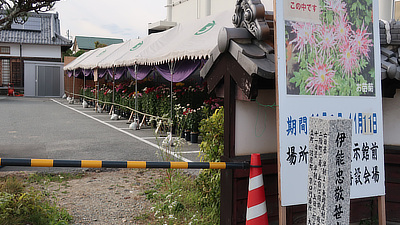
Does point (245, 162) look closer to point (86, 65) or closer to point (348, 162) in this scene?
point (348, 162)

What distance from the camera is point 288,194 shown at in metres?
2.79

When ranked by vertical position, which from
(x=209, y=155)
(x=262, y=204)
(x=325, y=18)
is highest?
(x=325, y=18)

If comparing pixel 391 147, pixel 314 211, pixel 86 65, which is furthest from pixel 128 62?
pixel 314 211

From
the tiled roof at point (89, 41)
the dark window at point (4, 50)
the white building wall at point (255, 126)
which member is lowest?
the white building wall at point (255, 126)

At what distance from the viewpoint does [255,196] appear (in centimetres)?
312

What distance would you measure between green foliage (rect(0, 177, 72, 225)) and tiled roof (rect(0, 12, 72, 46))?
105ft

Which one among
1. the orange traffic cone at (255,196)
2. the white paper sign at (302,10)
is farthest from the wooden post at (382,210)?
the white paper sign at (302,10)

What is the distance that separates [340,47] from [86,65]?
16.6m

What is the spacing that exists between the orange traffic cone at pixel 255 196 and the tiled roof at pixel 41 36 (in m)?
33.7

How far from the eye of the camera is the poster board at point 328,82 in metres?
2.78

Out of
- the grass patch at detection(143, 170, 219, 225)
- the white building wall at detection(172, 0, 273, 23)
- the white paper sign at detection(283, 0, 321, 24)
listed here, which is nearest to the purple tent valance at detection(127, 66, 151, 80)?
the grass patch at detection(143, 170, 219, 225)

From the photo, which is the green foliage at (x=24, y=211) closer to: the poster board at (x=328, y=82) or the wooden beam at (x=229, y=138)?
the wooden beam at (x=229, y=138)

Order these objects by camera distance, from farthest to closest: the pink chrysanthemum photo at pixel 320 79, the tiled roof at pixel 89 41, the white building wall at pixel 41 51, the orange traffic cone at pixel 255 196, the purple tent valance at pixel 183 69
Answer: the tiled roof at pixel 89 41 < the white building wall at pixel 41 51 < the purple tent valance at pixel 183 69 < the orange traffic cone at pixel 255 196 < the pink chrysanthemum photo at pixel 320 79

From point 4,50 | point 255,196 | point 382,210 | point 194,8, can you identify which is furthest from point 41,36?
point 382,210
